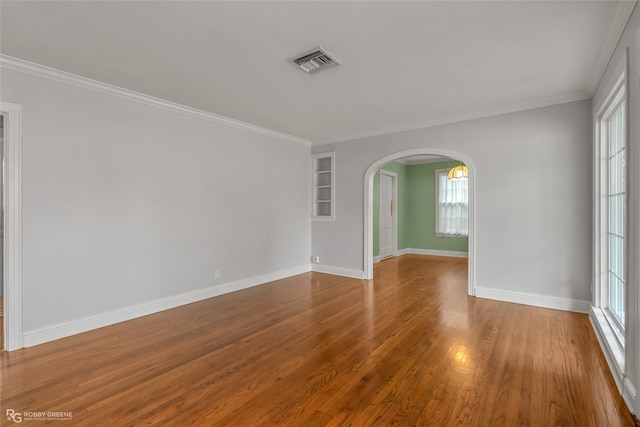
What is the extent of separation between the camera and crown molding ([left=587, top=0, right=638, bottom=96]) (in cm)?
213

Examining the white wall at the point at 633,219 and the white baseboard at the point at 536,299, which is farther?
the white baseboard at the point at 536,299

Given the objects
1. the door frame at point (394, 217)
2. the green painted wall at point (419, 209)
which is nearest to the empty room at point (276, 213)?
the door frame at point (394, 217)

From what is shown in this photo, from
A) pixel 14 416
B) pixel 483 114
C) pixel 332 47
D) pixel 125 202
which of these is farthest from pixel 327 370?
pixel 483 114

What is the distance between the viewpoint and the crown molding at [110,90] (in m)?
2.90

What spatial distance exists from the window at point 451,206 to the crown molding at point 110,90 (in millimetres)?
5547

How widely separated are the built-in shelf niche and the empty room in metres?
0.91

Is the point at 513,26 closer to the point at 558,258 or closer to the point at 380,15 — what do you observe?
the point at 380,15

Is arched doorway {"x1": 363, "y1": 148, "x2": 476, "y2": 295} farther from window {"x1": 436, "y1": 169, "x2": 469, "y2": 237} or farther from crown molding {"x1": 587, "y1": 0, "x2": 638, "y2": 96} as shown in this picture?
window {"x1": 436, "y1": 169, "x2": 469, "y2": 237}

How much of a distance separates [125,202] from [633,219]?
4.74m

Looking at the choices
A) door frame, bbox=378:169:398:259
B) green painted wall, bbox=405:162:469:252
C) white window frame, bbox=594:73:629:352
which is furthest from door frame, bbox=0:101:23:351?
green painted wall, bbox=405:162:469:252

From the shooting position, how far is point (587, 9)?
220 centimetres

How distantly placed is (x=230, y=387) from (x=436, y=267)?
18.3 feet

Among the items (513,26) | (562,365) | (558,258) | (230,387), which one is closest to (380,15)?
(513,26)

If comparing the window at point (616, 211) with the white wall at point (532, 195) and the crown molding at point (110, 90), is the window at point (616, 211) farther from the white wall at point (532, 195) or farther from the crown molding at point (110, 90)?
the crown molding at point (110, 90)
